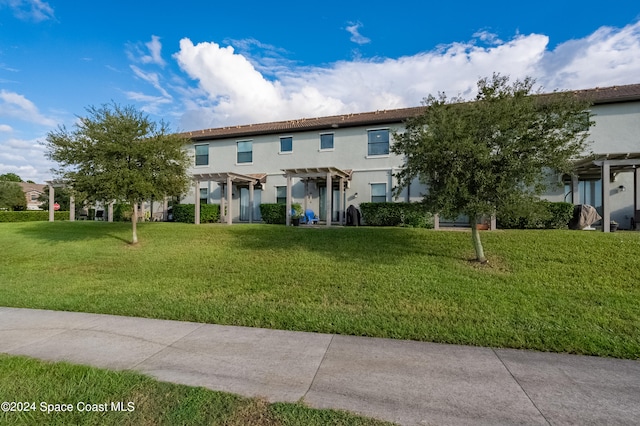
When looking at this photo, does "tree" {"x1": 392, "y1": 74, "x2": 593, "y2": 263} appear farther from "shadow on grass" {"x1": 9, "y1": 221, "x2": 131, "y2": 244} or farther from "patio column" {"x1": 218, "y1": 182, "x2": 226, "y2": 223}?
"patio column" {"x1": 218, "y1": 182, "x2": 226, "y2": 223}

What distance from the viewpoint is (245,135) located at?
862 inches

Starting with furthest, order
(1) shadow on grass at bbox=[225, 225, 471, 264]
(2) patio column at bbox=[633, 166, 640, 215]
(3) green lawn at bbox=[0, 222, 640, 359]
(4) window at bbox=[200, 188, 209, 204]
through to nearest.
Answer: (4) window at bbox=[200, 188, 209, 204], (2) patio column at bbox=[633, 166, 640, 215], (1) shadow on grass at bbox=[225, 225, 471, 264], (3) green lawn at bbox=[0, 222, 640, 359]

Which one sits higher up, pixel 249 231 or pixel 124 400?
pixel 249 231

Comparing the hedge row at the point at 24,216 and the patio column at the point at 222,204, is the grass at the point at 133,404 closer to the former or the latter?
the patio column at the point at 222,204

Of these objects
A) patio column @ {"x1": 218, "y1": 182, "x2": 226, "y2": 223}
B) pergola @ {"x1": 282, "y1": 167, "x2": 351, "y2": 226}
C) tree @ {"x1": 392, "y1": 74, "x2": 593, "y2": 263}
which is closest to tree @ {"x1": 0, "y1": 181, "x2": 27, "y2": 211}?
patio column @ {"x1": 218, "y1": 182, "x2": 226, "y2": 223}

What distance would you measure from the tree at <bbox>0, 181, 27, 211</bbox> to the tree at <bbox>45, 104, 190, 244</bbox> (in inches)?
1507

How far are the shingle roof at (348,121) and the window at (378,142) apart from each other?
0.51 meters

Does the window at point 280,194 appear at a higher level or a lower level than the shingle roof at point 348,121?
lower

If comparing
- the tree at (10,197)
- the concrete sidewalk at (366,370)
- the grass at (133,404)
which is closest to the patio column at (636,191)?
the concrete sidewalk at (366,370)

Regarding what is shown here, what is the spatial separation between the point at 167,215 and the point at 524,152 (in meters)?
21.1

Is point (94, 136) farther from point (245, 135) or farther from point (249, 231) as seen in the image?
point (245, 135)

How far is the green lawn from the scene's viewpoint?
5.29 meters

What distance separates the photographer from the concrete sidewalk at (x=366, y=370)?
309 centimetres

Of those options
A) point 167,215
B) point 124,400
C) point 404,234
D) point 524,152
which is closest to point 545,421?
point 124,400
